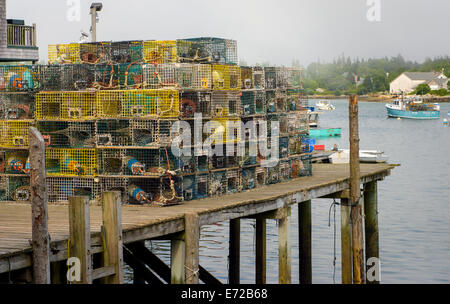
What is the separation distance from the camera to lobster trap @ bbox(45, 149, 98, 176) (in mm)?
15523

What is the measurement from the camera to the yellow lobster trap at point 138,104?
1491cm

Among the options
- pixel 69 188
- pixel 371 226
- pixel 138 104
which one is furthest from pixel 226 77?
pixel 371 226

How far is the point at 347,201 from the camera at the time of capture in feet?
63.6

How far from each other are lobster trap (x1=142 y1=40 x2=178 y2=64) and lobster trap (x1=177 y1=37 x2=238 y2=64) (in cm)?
12

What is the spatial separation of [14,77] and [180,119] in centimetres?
364

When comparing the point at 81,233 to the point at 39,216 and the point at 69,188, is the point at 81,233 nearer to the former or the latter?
the point at 39,216

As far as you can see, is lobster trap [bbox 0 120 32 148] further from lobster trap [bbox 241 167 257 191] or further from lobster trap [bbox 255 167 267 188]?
lobster trap [bbox 255 167 267 188]

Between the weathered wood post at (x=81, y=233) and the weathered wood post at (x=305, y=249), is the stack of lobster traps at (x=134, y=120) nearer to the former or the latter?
the weathered wood post at (x=305, y=249)

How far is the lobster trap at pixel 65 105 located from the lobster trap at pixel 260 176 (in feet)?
13.4

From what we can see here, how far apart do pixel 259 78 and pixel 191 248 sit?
20.7 ft

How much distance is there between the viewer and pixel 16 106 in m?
16.2

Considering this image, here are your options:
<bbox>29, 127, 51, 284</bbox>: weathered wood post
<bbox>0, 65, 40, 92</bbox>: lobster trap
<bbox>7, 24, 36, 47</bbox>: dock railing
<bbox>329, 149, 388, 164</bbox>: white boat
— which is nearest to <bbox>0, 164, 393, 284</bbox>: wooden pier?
<bbox>29, 127, 51, 284</bbox>: weathered wood post
